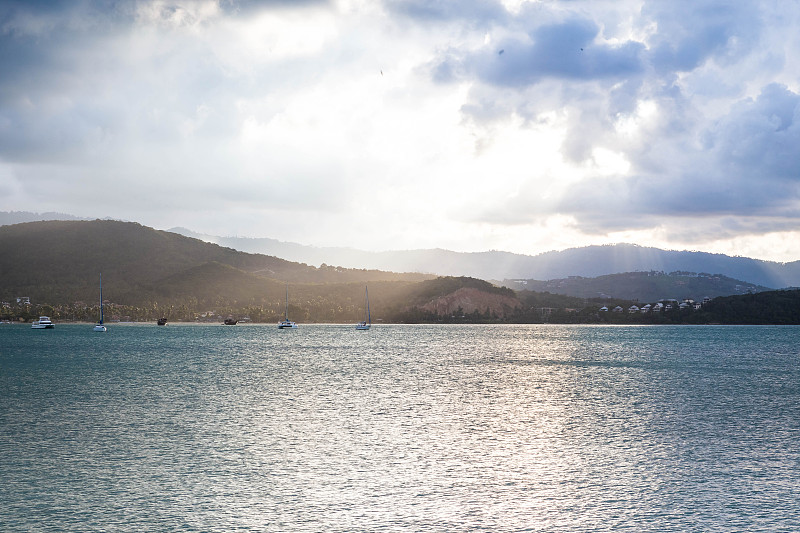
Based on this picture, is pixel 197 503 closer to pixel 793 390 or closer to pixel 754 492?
pixel 754 492

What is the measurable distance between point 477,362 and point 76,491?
266 ft

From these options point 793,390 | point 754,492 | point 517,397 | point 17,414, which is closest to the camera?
point 754,492

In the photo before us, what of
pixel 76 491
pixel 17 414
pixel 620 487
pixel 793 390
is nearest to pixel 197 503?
pixel 76 491

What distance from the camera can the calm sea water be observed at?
22.0 meters

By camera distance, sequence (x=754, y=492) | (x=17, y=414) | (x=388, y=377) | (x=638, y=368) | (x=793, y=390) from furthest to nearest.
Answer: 1. (x=638, y=368)
2. (x=388, y=377)
3. (x=793, y=390)
4. (x=17, y=414)
5. (x=754, y=492)

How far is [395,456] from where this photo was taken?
31.3 m

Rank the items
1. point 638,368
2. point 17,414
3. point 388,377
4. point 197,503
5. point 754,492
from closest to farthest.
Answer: point 197,503 → point 754,492 → point 17,414 → point 388,377 → point 638,368

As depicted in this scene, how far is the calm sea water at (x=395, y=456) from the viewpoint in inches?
864

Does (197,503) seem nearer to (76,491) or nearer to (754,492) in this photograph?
(76,491)

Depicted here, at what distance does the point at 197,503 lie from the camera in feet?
76.3

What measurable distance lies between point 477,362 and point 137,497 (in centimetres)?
8125

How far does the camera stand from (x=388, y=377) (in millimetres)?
73812

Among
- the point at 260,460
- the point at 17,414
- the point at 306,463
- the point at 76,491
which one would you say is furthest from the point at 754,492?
the point at 17,414

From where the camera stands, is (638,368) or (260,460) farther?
(638,368)
